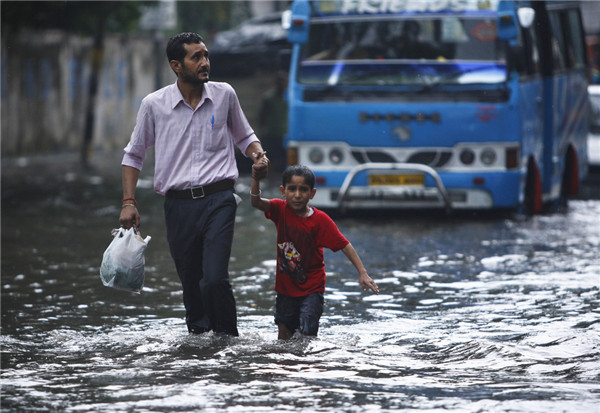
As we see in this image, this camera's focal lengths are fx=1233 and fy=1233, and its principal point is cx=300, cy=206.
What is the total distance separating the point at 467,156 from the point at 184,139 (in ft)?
23.5

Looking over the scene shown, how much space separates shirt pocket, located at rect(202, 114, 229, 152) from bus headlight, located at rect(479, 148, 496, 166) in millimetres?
7037

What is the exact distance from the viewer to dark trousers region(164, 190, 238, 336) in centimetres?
678

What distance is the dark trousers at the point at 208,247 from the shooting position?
22.2ft

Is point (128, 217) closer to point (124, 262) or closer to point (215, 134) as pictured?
point (124, 262)

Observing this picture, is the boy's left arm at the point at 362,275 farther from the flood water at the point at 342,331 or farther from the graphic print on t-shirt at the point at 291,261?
the flood water at the point at 342,331

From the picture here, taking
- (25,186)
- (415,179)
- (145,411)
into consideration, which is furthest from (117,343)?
(25,186)

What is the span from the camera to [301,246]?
22.3 feet

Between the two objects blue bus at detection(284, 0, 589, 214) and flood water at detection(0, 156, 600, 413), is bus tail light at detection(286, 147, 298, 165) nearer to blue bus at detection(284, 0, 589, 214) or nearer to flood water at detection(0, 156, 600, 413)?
blue bus at detection(284, 0, 589, 214)

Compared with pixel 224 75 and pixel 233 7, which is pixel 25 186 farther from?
pixel 233 7

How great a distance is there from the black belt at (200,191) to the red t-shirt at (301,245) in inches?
11.2

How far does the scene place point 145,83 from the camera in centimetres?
3303

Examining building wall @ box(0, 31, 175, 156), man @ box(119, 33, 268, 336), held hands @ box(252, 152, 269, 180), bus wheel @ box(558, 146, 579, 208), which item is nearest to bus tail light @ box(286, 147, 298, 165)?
bus wheel @ box(558, 146, 579, 208)

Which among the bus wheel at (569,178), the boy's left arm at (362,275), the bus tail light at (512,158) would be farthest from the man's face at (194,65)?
the bus wheel at (569,178)

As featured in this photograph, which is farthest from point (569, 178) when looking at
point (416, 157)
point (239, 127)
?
point (239, 127)
